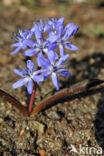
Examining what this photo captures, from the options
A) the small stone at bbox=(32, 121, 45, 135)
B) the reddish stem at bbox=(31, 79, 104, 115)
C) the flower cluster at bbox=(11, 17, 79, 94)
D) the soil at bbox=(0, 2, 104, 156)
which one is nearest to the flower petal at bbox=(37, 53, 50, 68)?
the flower cluster at bbox=(11, 17, 79, 94)

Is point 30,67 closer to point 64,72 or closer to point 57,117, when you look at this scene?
point 64,72

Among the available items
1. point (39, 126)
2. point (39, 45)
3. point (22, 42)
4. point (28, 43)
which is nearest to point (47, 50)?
point (39, 45)

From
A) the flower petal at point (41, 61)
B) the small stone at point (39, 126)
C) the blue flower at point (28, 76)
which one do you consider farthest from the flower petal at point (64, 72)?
the small stone at point (39, 126)

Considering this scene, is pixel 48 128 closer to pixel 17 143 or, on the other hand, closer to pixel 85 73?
pixel 17 143

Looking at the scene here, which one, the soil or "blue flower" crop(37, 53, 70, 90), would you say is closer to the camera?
"blue flower" crop(37, 53, 70, 90)

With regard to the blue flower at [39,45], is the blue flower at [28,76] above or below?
below

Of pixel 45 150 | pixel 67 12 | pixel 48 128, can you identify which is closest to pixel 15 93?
pixel 48 128

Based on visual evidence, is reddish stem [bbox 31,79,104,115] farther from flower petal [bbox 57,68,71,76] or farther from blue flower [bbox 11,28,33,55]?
blue flower [bbox 11,28,33,55]

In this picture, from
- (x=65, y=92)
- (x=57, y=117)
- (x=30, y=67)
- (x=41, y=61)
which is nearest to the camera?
(x=41, y=61)

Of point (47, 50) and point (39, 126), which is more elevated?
point (47, 50)

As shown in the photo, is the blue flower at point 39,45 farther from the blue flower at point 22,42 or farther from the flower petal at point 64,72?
the flower petal at point 64,72

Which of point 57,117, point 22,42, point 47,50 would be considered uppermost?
point 22,42
